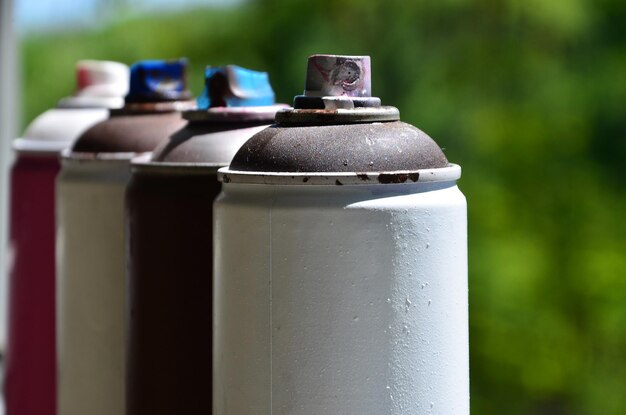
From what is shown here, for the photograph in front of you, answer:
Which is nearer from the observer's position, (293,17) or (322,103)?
(322,103)

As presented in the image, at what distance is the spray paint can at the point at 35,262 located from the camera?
1.86 m

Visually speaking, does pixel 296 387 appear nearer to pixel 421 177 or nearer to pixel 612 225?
pixel 421 177

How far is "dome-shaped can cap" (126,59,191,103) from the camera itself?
156cm

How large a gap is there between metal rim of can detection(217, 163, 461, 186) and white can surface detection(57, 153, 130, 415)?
0.46 m

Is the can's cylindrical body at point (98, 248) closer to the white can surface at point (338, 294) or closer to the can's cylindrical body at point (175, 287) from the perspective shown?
the can's cylindrical body at point (175, 287)

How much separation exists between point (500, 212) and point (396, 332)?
6.30m

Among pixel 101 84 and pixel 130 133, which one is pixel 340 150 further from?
pixel 101 84

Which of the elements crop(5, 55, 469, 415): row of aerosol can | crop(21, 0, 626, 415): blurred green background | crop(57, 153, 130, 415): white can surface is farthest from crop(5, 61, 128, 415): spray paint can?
crop(21, 0, 626, 415): blurred green background

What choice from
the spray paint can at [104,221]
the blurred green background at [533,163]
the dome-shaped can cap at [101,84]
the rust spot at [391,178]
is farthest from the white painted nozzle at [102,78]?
the blurred green background at [533,163]

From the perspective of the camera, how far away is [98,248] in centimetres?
155

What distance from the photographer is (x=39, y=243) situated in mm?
1858

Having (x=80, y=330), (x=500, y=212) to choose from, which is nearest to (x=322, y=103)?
(x=80, y=330)

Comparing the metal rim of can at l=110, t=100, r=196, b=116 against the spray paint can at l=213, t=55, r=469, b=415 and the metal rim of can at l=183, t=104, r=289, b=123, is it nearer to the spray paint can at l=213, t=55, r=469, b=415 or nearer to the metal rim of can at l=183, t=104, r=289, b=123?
the metal rim of can at l=183, t=104, r=289, b=123

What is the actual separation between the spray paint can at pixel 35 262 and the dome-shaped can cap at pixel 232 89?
53 cm
